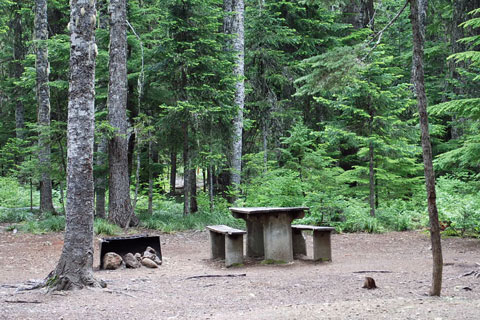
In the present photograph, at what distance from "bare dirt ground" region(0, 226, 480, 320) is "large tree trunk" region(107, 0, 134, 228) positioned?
2506 mm

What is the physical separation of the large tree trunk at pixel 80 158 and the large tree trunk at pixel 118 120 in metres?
6.17

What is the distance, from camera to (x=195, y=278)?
25.0 feet

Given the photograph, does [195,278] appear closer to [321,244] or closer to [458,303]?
[321,244]

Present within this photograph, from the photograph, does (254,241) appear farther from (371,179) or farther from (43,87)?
(43,87)

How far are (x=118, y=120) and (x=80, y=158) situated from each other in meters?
6.70

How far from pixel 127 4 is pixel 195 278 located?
1050 centimetres

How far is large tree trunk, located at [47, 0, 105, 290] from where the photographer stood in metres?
6.50

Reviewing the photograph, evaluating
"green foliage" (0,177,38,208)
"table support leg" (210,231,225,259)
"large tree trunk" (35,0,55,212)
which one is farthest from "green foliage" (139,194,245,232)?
"green foliage" (0,177,38,208)

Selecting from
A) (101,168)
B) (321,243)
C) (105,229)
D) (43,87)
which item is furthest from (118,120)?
(321,243)

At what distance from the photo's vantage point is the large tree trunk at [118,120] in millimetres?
12945

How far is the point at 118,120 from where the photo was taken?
43.0 ft

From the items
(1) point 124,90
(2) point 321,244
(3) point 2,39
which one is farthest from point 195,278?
(3) point 2,39

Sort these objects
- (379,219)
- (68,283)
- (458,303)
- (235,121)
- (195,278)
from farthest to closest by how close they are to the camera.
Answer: (235,121) → (379,219) → (195,278) → (68,283) → (458,303)

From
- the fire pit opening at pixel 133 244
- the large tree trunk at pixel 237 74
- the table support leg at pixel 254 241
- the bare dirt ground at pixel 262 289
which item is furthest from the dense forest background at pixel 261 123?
the table support leg at pixel 254 241
